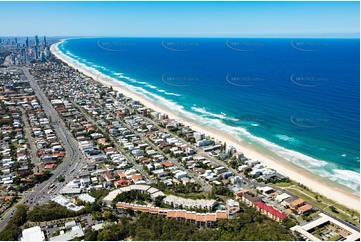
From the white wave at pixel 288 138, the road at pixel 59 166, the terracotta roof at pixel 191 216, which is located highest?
the white wave at pixel 288 138

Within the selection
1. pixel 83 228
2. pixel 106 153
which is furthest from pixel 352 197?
pixel 106 153

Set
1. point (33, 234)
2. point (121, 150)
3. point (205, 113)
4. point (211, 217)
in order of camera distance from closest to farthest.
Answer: point (33, 234) < point (211, 217) < point (121, 150) < point (205, 113)

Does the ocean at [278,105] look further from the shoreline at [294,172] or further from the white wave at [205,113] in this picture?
the shoreline at [294,172]

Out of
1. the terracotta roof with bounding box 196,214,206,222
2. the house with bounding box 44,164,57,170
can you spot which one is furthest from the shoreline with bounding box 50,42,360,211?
the house with bounding box 44,164,57,170

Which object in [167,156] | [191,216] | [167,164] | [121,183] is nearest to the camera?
[191,216]

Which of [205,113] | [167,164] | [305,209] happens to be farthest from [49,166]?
[205,113]

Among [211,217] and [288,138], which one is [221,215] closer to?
[211,217]

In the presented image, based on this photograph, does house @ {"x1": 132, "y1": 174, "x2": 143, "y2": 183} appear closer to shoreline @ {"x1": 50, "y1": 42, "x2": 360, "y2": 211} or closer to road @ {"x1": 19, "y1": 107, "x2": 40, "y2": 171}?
road @ {"x1": 19, "y1": 107, "x2": 40, "y2": 171}

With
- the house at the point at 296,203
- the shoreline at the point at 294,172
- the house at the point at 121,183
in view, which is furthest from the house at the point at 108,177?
the house at the point at 296,203

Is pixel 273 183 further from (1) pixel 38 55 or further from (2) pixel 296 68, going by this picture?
(1) pixel 38 55
